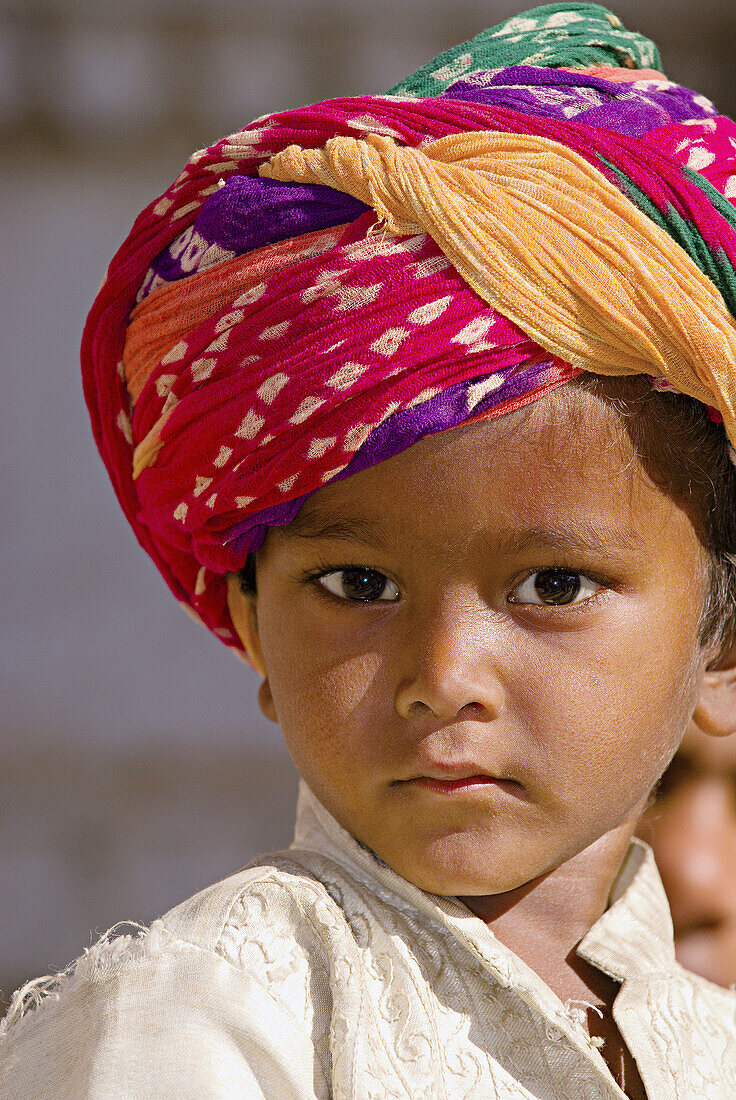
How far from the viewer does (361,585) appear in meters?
0.89

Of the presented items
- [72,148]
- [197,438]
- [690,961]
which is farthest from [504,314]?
[72,148]

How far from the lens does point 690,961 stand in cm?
140

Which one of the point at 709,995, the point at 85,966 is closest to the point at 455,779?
the point at 85,966

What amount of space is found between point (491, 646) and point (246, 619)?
1.10 feet

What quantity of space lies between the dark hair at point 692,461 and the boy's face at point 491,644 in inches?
0.7

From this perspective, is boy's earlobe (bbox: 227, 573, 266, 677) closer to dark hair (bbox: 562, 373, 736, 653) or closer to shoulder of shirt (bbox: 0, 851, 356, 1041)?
shoulder of shirt (bbox: 0, 851, 356, 1041)

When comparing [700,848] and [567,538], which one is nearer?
[567,538]

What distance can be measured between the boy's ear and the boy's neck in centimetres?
10

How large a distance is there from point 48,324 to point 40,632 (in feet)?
2.11

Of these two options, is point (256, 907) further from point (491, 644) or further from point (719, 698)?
point (719, 698)

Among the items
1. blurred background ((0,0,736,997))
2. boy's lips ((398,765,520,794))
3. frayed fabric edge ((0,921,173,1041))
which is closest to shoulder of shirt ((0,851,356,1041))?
frayed fabric edge ((0,921,173,1041))

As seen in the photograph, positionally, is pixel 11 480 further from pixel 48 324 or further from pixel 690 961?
pixel 690 961

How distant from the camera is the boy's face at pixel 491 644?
0.83 m

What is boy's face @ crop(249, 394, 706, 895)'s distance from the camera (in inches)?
32.6
